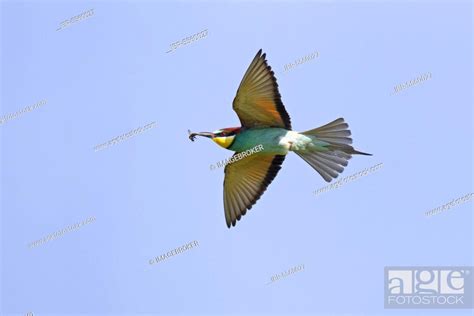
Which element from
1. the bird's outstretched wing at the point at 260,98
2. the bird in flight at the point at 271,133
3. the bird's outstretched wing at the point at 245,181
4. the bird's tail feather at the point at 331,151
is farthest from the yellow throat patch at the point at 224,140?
the bird's tail feather at the point at 331,151

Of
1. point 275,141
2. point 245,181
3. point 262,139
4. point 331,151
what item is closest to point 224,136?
point 262,139

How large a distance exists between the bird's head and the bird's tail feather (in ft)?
1.82

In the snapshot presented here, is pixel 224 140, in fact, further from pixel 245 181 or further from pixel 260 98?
pixel 245 181

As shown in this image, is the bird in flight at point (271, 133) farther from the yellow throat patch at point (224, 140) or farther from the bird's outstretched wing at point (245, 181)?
the bird's outstretched wing at point (245, 181)

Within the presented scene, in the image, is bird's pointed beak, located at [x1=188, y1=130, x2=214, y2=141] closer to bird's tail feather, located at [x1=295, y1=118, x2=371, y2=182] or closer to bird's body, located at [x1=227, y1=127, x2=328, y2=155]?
bird's body, located at [x1=227, y1=127, x2=328, y2=155]

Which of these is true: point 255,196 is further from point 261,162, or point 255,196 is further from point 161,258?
point 161,258

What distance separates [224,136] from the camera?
23.3ft

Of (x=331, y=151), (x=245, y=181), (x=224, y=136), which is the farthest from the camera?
(x=245, y=181)

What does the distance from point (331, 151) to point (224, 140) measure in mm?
902

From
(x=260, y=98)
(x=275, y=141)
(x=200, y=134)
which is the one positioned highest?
(x=260, y=98)

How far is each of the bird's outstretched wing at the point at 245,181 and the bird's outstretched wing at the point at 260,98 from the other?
51 centimetres

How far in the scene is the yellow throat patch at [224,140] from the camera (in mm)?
7090

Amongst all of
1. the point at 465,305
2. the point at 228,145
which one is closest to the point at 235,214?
the point at 228,145

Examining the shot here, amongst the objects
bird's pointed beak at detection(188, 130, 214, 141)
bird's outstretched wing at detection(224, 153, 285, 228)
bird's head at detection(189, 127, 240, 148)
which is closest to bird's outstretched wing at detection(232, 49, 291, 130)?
bird's head at detection(189, 127, 240, 148)
